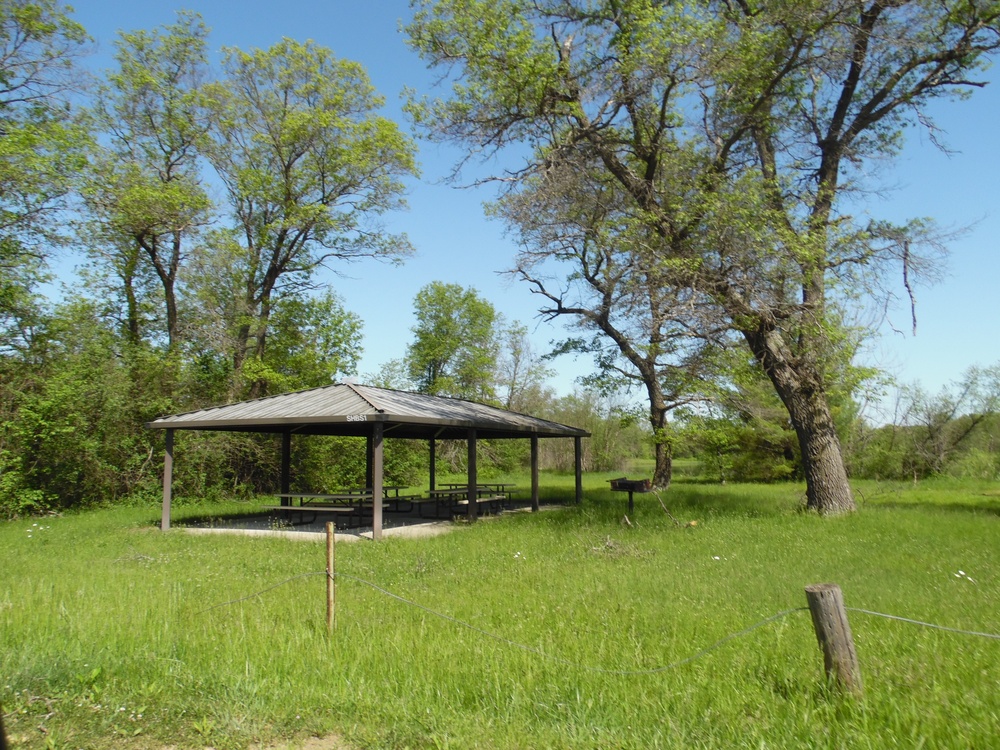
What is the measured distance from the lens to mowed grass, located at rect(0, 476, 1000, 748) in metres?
3.93

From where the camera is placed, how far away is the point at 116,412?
786 inches

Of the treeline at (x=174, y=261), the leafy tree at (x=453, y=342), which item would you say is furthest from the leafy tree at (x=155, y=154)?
the leafy tree at (x=453, y=342)

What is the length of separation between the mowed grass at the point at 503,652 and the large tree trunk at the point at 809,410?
412 cm

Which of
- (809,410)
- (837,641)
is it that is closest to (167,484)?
(809,410)

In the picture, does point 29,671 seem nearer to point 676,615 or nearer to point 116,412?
point 676,615

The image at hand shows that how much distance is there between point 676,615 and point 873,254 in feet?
36.1

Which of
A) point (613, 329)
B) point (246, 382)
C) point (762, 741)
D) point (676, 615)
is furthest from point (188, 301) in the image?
point (762, 741)

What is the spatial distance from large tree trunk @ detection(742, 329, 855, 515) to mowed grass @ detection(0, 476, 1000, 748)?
13.5ft

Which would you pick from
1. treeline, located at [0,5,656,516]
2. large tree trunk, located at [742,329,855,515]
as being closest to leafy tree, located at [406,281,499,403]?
treeline, located at [0,5,656,516]

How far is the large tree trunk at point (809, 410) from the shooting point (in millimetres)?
14367

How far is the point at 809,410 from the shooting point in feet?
48.1

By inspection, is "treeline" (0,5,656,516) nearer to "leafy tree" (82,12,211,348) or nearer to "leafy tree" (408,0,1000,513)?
"leafy tree" (82,12,211,348)

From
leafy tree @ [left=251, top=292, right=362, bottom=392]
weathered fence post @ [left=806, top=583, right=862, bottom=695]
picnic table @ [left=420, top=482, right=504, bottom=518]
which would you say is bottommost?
picnic table @ [left=420, top=482, right=504, bottom=518]

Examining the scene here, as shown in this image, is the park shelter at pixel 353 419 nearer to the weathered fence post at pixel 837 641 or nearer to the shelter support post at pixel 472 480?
the shelter support post at pixel 472 480
